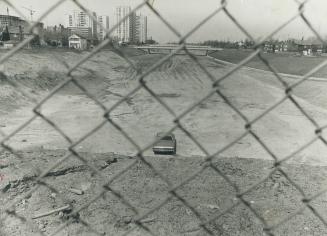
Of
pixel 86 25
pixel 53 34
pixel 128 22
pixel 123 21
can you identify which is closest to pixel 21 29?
A: pixel 86 25

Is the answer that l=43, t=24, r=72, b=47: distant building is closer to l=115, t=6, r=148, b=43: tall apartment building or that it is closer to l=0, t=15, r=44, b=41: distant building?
l=0, t=15, r=44, b=41: distant building

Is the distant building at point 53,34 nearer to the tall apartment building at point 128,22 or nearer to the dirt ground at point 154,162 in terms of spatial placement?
the tall apartment building at point 128,22

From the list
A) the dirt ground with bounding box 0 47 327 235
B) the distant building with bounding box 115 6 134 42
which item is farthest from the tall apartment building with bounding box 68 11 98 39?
the dirt ground with bounding box 0 47 327 235

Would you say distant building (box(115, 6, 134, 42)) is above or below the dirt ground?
above

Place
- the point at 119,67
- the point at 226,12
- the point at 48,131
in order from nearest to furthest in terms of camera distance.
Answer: the point at 226,12
the point at 48,131
the point at 119,67

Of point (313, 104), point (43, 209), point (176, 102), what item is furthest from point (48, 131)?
point (313, 104)

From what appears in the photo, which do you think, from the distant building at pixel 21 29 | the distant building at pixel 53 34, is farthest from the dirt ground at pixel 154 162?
the distant building at pixel 53 34

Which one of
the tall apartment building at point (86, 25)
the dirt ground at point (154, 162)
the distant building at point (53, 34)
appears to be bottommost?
the dirt ground at point (154, 162)

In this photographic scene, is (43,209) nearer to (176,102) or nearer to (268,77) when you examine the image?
(176,102)
